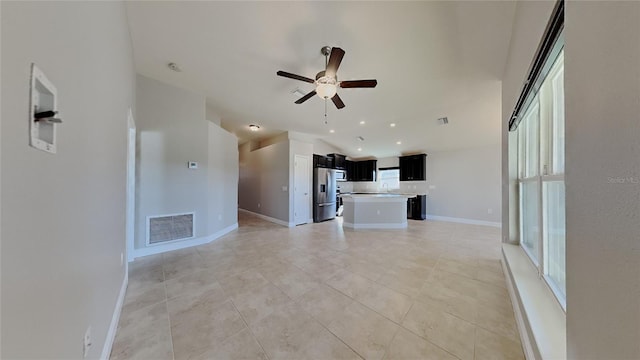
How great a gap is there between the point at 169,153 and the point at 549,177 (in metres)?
4.75

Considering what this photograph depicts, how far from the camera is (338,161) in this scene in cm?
747

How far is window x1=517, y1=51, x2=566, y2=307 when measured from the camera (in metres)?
1.53

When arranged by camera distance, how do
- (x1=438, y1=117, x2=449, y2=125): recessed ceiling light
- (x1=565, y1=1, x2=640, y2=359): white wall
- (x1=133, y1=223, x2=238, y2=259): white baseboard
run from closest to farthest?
(x1=565, y1=1, x2=640, y2=359): white wall
(x1=133, y1=223, x2=238, y2=259): white baseboard
(x1=438, y1=117, x2=449, y2=125): recessed ceiling light

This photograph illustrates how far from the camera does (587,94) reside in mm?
721

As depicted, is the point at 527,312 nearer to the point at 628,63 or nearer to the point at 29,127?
the point at 628,63

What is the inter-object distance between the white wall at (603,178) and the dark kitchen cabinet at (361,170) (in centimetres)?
737

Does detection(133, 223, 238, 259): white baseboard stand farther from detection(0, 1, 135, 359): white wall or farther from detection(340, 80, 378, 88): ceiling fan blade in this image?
detection(340, 80, 378, 88): ceiling fan blade

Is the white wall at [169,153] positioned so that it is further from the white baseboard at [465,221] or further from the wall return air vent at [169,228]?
the white baseboard at [465,221]

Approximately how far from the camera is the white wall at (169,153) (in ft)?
10.8

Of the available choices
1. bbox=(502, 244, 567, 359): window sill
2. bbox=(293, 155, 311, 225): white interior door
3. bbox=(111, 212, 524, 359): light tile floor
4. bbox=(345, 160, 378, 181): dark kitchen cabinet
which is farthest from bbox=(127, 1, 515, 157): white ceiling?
bbox=(345, 160, 378, 181): dark kitchen cabinet

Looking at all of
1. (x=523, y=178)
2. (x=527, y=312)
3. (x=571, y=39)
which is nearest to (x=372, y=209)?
(x=523, y=178)

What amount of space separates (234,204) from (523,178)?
17.3 ft

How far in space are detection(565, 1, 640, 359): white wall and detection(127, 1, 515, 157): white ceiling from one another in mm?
1560

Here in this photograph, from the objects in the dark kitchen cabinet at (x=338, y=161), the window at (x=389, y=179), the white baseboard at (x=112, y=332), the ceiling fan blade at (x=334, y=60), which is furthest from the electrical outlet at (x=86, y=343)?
the window at (x=389, y=179)
